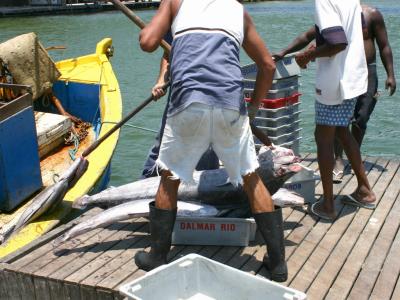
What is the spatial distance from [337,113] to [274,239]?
1.16m

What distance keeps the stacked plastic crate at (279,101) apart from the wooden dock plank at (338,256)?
1020mm

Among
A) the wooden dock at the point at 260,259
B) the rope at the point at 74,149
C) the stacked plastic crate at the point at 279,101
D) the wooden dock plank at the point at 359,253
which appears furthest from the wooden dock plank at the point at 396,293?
the rope at the point at 74,149

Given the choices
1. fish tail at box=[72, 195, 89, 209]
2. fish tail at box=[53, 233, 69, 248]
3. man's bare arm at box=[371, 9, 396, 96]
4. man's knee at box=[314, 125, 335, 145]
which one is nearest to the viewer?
fish tail at box=[53, 233, 69, 248]

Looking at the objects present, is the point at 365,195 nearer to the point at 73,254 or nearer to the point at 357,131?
the point at 357,131

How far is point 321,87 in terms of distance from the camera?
3.96 metres

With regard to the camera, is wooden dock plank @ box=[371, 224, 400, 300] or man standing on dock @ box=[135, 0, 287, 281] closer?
man standing on dock @ box=[135, 0, 287, 281]

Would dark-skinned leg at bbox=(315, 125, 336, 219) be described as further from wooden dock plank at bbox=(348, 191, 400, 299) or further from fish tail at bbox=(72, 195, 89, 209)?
fish tail at bbox=(72, 195, 89, 209)

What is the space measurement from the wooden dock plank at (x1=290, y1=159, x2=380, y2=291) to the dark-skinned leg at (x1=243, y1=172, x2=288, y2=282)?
0.41 feet

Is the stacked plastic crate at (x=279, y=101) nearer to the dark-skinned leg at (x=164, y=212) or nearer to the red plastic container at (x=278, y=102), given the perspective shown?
the red plastic container at (x=278, y=102)

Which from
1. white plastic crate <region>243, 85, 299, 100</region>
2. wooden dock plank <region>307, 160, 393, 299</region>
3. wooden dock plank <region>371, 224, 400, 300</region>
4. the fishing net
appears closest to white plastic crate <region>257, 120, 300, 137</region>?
white plastic crate <region>243, 85, 299, 100</region>

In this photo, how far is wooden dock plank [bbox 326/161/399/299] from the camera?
129 inches

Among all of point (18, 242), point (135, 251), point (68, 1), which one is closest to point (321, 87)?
point (135, 251)

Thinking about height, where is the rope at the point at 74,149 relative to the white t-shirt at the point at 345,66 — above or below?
below

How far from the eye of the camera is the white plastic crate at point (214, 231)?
370cm
